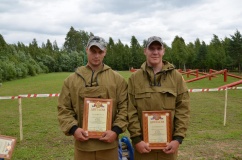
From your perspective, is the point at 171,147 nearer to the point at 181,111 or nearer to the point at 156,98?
the point at 181,111

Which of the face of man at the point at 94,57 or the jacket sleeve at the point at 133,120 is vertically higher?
the face of man at the point at 94,57

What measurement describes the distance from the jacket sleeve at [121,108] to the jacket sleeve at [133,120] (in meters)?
0.05

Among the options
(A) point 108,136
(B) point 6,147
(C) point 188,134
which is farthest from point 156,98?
(C) point 188,134

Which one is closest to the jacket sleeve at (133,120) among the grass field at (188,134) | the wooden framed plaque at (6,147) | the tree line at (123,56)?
the wooden framed plaque at (6,147)

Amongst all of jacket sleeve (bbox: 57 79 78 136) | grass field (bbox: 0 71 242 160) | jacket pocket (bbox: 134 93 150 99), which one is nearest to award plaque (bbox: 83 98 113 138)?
jacket sleeve (bbox: 57 79 78 136)

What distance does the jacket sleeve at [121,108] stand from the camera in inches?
104

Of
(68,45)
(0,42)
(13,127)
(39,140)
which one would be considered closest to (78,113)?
(39,140)

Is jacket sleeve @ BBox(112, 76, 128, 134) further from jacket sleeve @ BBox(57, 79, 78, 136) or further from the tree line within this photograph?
the tree line

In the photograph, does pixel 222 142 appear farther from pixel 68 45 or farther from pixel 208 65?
pixel 68 45

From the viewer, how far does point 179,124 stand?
2.66 meters

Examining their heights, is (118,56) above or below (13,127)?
above

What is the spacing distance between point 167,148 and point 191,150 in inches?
112

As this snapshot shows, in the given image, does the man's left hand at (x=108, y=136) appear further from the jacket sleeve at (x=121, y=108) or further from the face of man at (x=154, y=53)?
the face of man at (x=154, y=53)

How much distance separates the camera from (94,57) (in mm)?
2756
